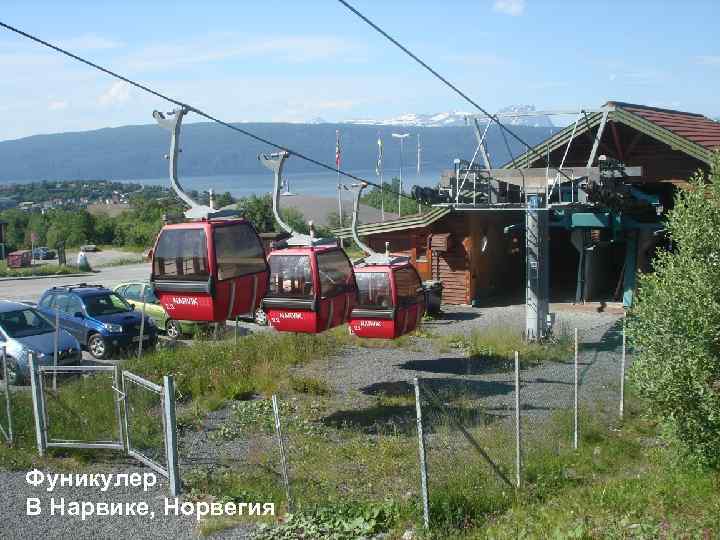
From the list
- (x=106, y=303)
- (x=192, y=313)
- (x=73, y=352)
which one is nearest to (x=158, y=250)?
(x=192, y=313)

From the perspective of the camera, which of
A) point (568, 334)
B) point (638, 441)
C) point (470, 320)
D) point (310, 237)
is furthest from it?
point (470, 320)

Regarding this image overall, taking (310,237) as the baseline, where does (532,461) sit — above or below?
below

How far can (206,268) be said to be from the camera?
40.3ft

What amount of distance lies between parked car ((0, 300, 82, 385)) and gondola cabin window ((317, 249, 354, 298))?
20.3 feet

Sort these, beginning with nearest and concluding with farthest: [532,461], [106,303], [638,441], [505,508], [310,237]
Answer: [505,508]
[532,461]
[638,441]
[310,237]
[106,303]

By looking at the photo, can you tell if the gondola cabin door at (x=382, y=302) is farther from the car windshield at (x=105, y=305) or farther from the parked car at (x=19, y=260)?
the parked car at (x=19, y=260)

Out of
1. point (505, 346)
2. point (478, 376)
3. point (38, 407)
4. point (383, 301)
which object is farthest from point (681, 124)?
point (38, 407)

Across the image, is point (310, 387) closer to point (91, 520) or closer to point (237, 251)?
point (237, 251)

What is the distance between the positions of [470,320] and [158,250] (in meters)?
15.0

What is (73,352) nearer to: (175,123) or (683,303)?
(175,123)

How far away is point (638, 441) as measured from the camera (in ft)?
40.9

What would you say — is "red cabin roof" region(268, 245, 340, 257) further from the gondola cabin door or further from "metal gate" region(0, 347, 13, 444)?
"metal gate" region(0, 347, 13, 444)

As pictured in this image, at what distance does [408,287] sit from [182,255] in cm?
566

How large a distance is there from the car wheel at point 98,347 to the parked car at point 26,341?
2163 mm
